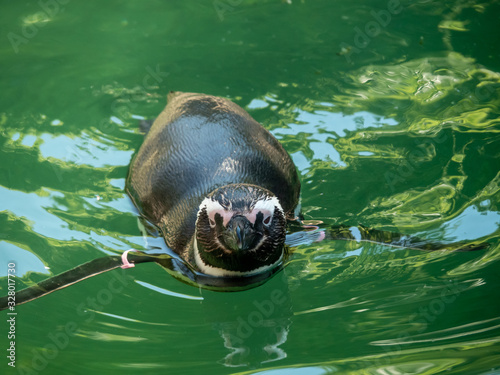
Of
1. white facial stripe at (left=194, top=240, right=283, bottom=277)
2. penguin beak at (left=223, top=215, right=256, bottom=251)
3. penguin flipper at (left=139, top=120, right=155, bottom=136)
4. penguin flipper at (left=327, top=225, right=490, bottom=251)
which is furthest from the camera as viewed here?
penguin flipper at (left=139, top=120, right=155, bottom=136)

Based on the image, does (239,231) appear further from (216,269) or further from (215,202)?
(216,269)

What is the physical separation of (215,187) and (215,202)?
0.50m

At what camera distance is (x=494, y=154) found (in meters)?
5.42

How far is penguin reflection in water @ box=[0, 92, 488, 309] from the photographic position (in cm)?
388

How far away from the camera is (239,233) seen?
3.62m

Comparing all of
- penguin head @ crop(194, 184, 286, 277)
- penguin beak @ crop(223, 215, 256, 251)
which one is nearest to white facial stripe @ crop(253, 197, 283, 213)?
penguin head @ crop(194, 184, 286, 277)

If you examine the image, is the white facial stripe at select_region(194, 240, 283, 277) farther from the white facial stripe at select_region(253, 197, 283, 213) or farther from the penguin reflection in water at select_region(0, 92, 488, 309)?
the white facial stripe at select_region(253, 197, 283, 213)

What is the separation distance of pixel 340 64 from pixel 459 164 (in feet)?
6.28

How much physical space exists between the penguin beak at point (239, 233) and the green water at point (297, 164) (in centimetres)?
60

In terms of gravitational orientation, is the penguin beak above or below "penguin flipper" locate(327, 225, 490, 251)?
above

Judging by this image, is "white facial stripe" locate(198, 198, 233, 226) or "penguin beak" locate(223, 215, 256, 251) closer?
"penguin beak" locate(223, 215, 256, 251)

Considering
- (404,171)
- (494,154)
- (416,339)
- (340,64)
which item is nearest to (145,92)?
(340,64)

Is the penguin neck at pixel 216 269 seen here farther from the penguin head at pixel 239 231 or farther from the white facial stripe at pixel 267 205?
the white facial stripe at pixel 267 205

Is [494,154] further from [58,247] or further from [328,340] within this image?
[58,247]
